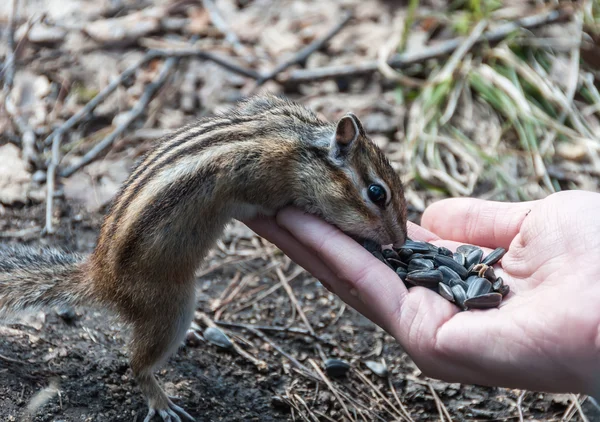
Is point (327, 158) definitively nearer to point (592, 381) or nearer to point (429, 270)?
point (429, 270)

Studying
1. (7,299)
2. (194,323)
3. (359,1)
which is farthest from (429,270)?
(359,1)

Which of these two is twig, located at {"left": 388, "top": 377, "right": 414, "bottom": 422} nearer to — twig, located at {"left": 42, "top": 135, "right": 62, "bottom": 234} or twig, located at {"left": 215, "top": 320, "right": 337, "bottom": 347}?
twig, located at {"left": 215, "top": 320, "right": 337, "bottom": 347}

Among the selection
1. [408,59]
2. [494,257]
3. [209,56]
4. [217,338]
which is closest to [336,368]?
[217,338]

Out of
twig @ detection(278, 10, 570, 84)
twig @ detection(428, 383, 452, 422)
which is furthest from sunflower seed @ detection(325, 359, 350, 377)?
twig @ detection(278, 10, 570, 84)

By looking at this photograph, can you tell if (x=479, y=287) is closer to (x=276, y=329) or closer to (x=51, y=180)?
(x=276, y=329)

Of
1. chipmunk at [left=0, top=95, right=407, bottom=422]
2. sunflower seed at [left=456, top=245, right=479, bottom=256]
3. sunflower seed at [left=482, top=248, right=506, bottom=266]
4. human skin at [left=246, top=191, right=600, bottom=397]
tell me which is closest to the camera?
human skin at [left=246, top=191, right=600, bottom=397]

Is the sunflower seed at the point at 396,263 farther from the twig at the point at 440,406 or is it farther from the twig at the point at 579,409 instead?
the twig at the point at 579,409

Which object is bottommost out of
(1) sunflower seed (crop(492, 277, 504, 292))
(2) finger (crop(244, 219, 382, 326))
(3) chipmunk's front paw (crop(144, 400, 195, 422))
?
(3) chipmunk's front paw (crop(144, 400, 195, 422))

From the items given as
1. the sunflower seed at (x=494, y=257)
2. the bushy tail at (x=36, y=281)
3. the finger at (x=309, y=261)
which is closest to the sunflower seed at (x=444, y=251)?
the sunflower seed at (x=494, y=257)
